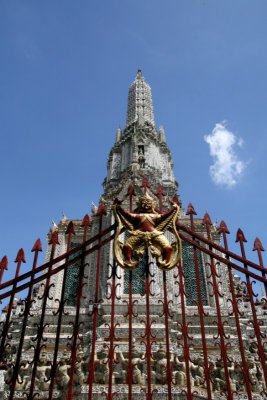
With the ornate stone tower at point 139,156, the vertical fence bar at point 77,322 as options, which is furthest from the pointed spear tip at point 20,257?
the ornate stone tower at point 139,156

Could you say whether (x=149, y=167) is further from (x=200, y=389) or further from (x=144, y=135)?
(x=200, y=389)

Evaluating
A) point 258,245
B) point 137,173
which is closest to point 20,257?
point 258,245

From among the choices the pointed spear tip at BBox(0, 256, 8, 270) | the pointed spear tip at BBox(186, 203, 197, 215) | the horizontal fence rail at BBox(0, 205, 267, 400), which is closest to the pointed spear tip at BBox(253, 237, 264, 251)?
the horizontal fence rail at BBox(0, 205, 267, 400)

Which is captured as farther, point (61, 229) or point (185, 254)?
point (61, 229)

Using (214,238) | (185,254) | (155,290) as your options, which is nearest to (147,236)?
(155,290)

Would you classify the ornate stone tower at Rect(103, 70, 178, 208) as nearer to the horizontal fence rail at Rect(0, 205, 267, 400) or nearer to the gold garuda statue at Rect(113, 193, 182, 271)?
the horizontal fence rail at Rect(0, 205, 267, 400)

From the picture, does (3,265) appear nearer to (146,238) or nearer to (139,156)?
(146,238)

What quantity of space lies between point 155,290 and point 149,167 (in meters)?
11.6

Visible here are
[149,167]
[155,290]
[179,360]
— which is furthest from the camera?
[149,167]

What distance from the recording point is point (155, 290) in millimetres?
17609

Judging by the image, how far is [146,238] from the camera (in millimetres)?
5539

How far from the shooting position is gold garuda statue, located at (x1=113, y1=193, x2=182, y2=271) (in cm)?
548

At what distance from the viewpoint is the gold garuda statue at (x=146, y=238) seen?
5480mm

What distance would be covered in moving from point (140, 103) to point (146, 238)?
31755 mm
